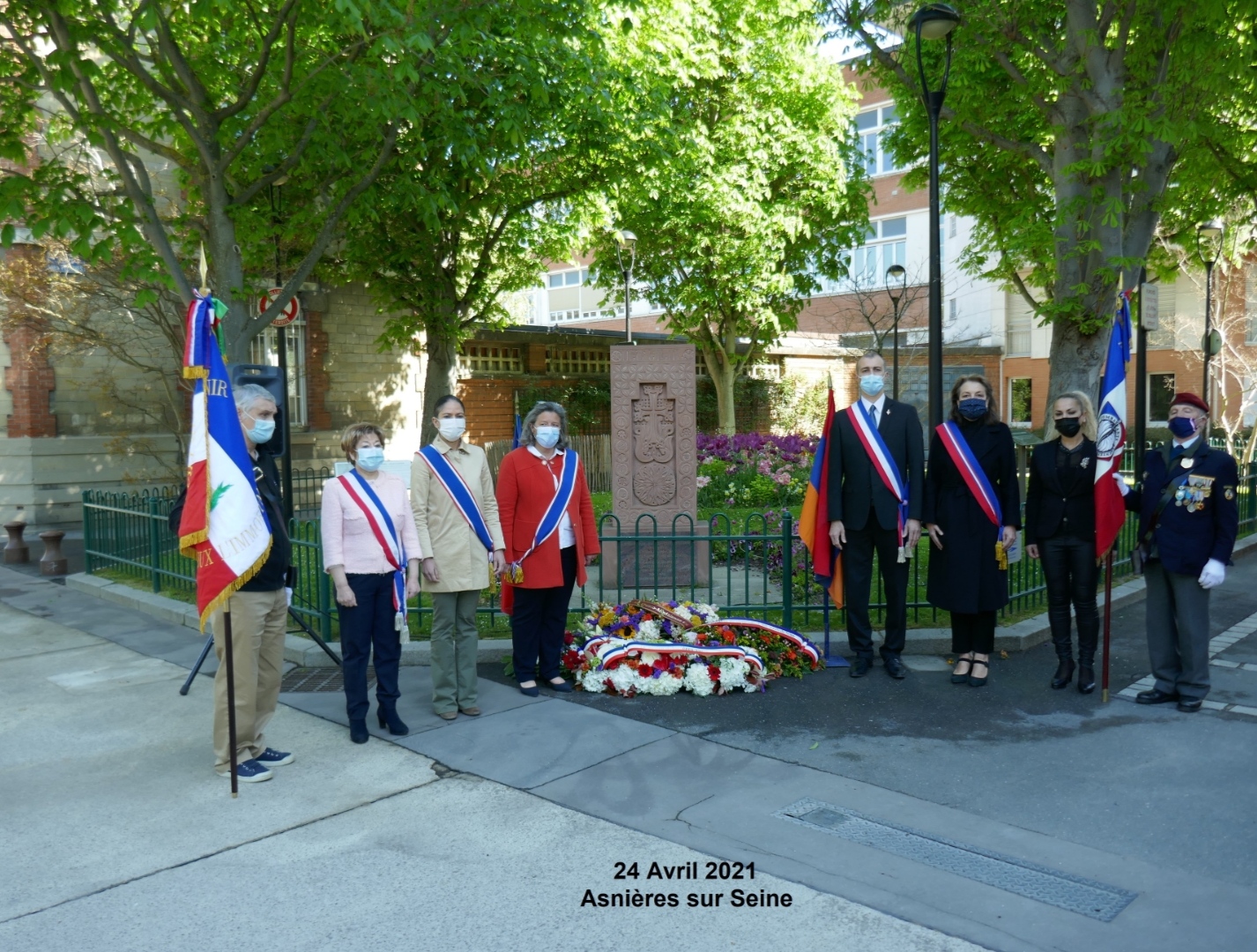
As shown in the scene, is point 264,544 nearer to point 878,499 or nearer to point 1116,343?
point 878,499

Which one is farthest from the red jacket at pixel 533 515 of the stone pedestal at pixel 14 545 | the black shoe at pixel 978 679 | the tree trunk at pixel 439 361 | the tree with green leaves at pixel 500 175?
the tree trunk at pixel 439 361

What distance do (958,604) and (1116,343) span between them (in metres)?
2.03

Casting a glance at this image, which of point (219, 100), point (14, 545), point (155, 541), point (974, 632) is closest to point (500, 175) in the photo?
point (219, 100)

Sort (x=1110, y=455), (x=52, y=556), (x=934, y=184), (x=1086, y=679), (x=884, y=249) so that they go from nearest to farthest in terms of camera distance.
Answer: (x=1110, y=455) < (x=1086, y=679) < (x=934, y=184) < (x=52, y=556) < (x=884, y=249)

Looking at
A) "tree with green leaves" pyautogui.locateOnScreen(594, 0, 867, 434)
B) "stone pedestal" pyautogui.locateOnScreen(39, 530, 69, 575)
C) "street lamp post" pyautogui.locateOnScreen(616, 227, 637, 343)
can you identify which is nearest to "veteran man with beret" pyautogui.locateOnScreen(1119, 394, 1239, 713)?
"stone pedestal" pyautogui.locateOnScreen(39, 530, 69, 575)

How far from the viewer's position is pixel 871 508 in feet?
21.3

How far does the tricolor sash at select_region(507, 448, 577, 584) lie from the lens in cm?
618

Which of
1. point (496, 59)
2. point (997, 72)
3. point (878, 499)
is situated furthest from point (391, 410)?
point (878, 499)

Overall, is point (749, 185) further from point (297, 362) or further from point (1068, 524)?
point (1068, 524)

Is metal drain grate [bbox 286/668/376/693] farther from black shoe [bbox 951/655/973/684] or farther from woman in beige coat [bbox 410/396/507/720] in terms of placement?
black shoe [bbox 951/655/973/684]

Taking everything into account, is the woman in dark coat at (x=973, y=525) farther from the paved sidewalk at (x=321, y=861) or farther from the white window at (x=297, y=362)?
the white window at (x=297, y=362)

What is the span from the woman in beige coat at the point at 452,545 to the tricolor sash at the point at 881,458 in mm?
2526

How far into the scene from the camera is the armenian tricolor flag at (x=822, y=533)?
22.0ft

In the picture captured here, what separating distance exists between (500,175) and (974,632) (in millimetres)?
11707
